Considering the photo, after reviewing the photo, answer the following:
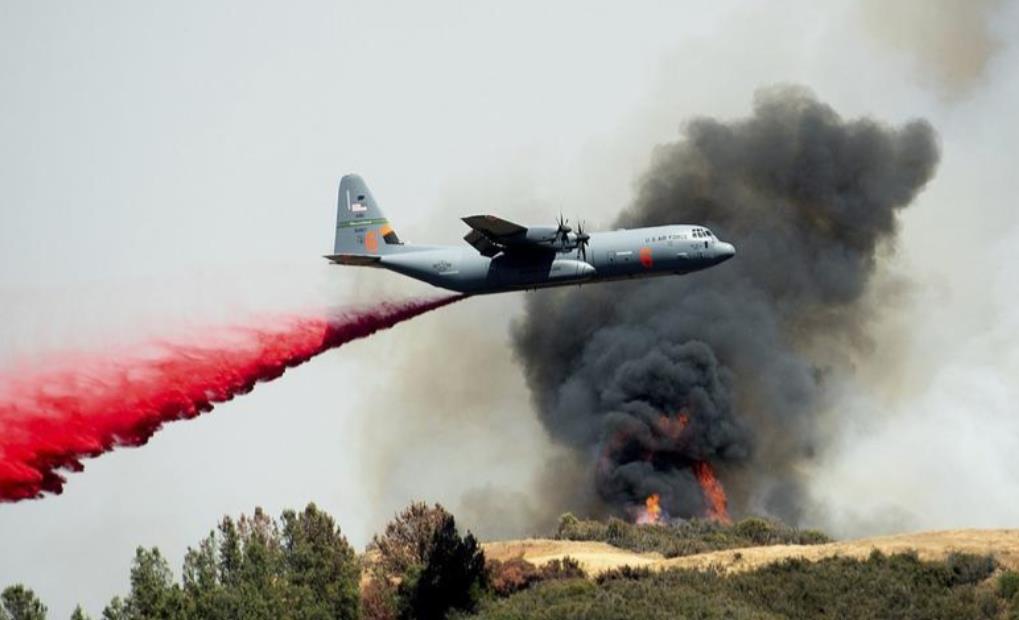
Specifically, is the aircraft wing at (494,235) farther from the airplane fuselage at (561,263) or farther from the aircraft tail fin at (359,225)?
the aircraft tail fin at (359,225)

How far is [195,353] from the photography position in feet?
303

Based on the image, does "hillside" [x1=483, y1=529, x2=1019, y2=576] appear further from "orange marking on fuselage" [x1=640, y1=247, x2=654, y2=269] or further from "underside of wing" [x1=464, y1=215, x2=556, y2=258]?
"underside of wing" [x1=464, y1=215, x2=556, y2=258]

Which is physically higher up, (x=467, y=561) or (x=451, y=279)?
(x=451, y=279)

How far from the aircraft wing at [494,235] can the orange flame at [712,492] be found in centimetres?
4337

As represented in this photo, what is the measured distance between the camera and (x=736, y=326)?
487 ft

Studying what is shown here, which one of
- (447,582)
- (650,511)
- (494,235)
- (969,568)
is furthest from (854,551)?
(650,511)

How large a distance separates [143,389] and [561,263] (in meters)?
19.5

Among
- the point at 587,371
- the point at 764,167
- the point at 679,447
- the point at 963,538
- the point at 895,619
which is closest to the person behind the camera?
the point at 895,619

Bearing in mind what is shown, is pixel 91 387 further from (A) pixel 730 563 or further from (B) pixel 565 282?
(A) pixel 730 563

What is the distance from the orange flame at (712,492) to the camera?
5285 inches

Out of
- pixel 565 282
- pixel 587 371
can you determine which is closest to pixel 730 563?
pixel 565 282

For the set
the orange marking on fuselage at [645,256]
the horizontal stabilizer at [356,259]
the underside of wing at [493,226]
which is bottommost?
the horizontal stabilizer at [356,259]

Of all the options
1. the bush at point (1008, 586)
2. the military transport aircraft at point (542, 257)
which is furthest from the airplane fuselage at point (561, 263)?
the bush at point (1008, 586)

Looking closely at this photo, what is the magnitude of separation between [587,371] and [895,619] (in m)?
62.3
